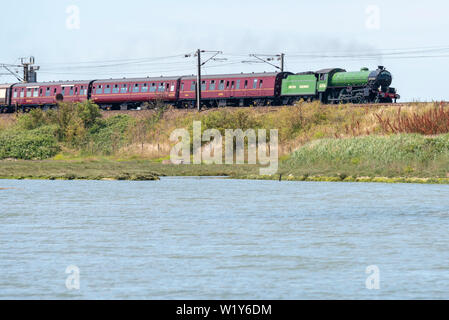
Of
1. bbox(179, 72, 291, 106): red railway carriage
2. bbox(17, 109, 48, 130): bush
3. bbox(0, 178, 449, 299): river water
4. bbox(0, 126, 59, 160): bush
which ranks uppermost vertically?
bbox(179, 72, 291, 106): red railway carriage

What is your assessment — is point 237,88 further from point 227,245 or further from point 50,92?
point 227,245

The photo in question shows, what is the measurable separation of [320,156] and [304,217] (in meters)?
21.6

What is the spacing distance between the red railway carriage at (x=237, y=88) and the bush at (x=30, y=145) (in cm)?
1295

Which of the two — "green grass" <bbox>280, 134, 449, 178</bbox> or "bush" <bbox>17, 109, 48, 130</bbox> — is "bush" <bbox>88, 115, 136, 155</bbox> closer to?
"bush" <bbox>17, 109, 48, 130</bbox>

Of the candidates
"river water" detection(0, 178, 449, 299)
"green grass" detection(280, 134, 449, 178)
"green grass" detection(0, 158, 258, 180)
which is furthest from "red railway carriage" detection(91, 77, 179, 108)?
"river water" detection(0, 178, 449, 299)

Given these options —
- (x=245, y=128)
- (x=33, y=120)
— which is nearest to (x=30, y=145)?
(x=33, y=120)

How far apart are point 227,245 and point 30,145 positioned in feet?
192

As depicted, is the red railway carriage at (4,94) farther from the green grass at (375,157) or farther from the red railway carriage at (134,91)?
the green grass at (375,157)

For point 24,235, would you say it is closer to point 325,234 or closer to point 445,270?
point 325,234

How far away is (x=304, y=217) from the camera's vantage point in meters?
30.3

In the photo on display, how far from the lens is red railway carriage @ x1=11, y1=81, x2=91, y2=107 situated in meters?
85.6

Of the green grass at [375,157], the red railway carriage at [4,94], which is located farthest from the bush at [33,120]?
the green grass at [375,157]
